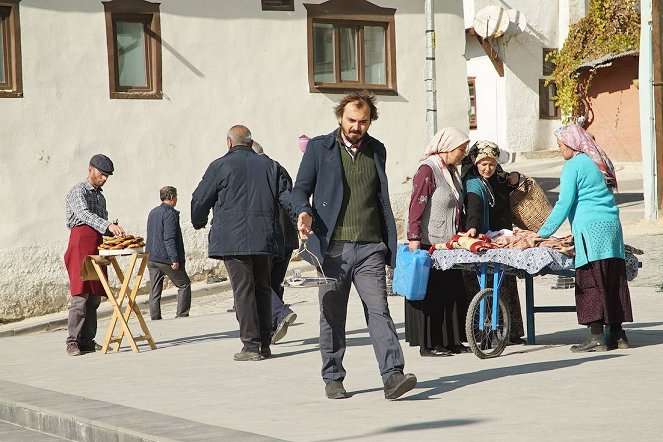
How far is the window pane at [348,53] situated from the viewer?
22.9 meters

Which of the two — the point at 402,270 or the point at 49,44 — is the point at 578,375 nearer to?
the point at 402,270

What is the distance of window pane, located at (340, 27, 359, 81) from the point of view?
75.0 feet

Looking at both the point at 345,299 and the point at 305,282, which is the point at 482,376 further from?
the point at 305,282

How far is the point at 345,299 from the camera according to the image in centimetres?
877

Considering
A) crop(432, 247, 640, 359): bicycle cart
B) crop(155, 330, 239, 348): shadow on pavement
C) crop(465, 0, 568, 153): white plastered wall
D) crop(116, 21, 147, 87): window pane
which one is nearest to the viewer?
crop(432, 247, 640, 359): bicycle cart

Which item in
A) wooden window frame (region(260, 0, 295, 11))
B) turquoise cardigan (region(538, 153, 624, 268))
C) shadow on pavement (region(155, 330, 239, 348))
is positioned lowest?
shadow on pavement (region(155, 330, 239, 348))

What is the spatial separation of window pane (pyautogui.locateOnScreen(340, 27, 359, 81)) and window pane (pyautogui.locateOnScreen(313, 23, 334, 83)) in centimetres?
23

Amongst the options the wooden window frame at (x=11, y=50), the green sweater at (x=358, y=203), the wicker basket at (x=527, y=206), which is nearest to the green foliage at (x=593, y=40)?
the wooden window frame at (x=11, y=50)

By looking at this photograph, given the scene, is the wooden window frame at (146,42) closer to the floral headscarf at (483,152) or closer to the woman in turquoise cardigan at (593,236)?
the floral headscarf at (483,152)

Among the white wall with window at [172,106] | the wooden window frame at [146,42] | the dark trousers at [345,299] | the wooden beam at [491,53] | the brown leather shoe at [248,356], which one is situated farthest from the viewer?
the wooden beam at [491,53]

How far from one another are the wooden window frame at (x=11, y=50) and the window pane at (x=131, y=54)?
1744mm

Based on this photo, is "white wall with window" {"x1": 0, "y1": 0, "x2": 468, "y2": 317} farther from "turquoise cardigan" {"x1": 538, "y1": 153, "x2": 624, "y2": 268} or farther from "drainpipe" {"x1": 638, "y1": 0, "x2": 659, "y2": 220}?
"turquoise cardigan" {"x1": 538, "y1": 153, "x2": 624, "y2": 268}

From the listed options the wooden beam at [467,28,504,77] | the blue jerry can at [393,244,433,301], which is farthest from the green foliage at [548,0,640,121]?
the blue jerry can at [393,244,433,301]

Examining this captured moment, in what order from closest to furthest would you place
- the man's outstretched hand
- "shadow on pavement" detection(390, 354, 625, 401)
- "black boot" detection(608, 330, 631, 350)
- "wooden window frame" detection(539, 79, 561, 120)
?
the man's outstretched hand, "shadow on pavement" detection(390, 354, 625, 401), "black boot" detection(608, 330, 631, 350), "wooden window frame" detection(539, 79, 561, 120)
